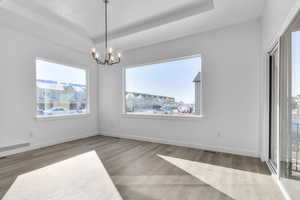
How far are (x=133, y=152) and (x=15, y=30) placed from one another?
4016 millimetres

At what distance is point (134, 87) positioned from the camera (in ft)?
16.2

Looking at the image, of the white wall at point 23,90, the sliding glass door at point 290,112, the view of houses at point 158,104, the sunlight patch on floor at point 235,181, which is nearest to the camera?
the sliding glass door at point 290,112

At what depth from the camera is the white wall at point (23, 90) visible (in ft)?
10.8

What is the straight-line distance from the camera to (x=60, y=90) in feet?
14.8

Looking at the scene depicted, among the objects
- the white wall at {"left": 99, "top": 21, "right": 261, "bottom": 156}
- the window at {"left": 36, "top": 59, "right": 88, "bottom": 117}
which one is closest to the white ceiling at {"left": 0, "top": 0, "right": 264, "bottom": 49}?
the white wall at {"left": 99, "top": 21, "right": 261, "bottom": 156}

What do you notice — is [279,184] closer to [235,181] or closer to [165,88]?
[235,181]

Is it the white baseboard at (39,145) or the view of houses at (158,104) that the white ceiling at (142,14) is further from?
the white baseboard at (39,145)

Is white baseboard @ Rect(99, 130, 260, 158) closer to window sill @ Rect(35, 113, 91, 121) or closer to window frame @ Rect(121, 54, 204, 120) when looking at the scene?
window frame @ Rect(121, 54, 204, 120)

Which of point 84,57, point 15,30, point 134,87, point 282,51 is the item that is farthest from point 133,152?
point 15,30

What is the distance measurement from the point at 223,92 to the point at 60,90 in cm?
461

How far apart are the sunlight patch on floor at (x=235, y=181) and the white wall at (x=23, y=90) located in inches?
140

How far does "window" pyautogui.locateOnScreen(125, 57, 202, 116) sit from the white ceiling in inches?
34.9

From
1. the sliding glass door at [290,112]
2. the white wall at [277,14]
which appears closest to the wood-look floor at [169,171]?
the sliding glass door at [290,112]

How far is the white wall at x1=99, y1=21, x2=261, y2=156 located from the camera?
3166 mm
